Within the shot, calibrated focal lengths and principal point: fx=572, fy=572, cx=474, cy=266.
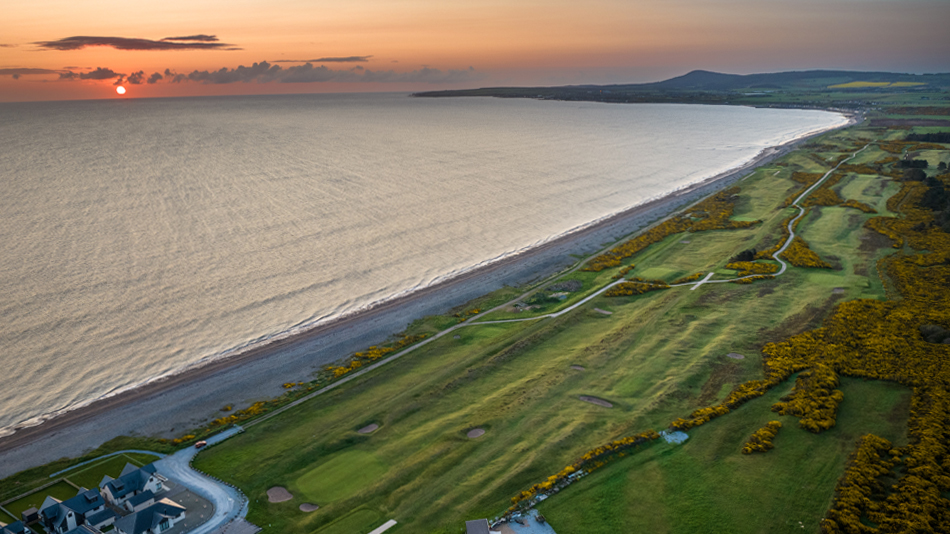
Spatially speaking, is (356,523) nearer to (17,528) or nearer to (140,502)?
(140,502)

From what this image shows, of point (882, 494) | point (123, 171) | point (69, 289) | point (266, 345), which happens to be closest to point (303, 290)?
point (266, 345)

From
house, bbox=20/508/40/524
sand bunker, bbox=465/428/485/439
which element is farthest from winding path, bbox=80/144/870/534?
sand bunker, bbox=465/428/485/439

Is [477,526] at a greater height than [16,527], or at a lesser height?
lesser

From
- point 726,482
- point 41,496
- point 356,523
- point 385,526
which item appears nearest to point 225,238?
point 41,496

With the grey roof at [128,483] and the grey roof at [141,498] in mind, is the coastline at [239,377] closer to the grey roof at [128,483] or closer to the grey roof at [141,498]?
the grey roof at [128,483]

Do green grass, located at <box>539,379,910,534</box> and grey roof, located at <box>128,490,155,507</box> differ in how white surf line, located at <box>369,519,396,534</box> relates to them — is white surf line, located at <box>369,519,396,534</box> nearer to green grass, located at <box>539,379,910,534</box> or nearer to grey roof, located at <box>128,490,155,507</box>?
green grass, located at <box>539,379,910,534</box>

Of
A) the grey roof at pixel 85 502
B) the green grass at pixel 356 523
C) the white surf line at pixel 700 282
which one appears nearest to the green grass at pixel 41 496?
the grey roof at pixel 85 502

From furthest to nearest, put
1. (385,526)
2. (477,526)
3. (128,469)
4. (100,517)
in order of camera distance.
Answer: (128,469)
(385,526)
(100,517)
(477,526)

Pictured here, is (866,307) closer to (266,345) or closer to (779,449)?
(779,449)
